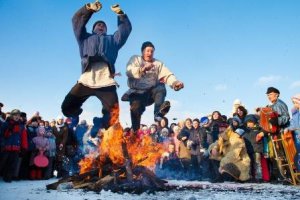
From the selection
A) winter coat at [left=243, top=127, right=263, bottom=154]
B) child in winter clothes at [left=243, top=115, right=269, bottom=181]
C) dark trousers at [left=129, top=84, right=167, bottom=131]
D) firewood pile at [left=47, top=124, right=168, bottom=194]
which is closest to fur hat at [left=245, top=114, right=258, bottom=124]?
child in winter clothes at [left=243, top=115, right=269, bottom=181]

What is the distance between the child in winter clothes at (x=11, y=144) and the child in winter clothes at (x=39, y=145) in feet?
3.93

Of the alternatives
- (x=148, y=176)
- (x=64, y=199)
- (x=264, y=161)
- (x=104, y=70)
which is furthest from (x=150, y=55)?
(x=264, y=161)

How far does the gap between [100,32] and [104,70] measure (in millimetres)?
799

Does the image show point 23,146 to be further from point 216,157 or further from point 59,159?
point 216,157

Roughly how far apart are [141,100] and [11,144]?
13.4ft

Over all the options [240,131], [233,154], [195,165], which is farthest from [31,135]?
[240,131]

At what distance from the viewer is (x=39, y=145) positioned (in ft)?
36.0

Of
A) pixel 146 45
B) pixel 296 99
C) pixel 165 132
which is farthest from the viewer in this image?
pixel 165 132

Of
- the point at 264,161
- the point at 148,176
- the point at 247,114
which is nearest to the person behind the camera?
the point at 148,176

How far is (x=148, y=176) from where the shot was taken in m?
6.98

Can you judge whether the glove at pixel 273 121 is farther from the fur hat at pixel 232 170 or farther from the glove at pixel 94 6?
the glove at pixel 94 6

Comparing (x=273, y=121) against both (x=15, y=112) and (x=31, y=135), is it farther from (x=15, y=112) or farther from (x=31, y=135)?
(x=31, y=135)

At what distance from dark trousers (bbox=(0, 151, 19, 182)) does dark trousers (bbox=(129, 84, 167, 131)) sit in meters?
3.89

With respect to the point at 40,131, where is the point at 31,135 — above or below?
below
